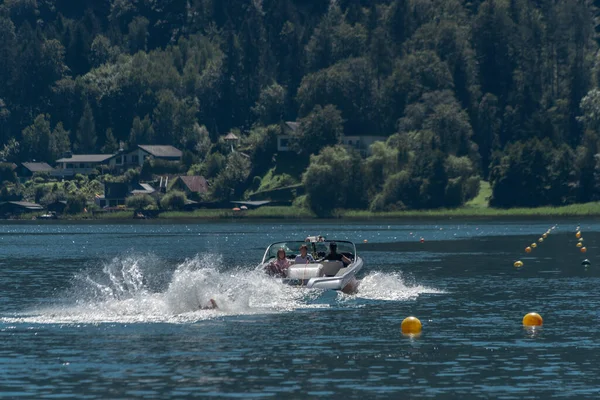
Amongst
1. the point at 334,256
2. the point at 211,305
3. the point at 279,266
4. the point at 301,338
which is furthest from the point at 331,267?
the point at 301,338

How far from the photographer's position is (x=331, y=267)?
58188mm

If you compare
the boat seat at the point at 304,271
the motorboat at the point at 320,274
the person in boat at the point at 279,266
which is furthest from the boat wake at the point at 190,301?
the boat seat at the point at 304,271

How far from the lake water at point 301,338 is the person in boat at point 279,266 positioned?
107 cm

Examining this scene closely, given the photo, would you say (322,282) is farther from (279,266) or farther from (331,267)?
(331,267)

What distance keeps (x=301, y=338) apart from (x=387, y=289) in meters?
18.8

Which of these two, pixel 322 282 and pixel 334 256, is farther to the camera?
pixel 334 256

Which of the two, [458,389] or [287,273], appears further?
[287,273]

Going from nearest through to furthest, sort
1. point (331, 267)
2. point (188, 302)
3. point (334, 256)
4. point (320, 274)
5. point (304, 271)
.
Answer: point (188, 302), point (304, 271), point (320, 274), point (331, 267), point (334, 256)

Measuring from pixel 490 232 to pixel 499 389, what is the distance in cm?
11802

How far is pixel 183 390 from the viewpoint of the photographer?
1330 inches

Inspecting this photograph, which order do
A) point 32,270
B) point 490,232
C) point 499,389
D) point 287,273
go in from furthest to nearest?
1. point 490,232
2. point 32,270
3. point 287,273
4. point 499,389

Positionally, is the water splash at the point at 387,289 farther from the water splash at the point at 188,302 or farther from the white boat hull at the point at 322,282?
the water splash at the point at 188,302

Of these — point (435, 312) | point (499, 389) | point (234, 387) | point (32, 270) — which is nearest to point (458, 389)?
point (499, 389)

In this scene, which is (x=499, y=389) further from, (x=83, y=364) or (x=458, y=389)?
(x=83, y=364)
